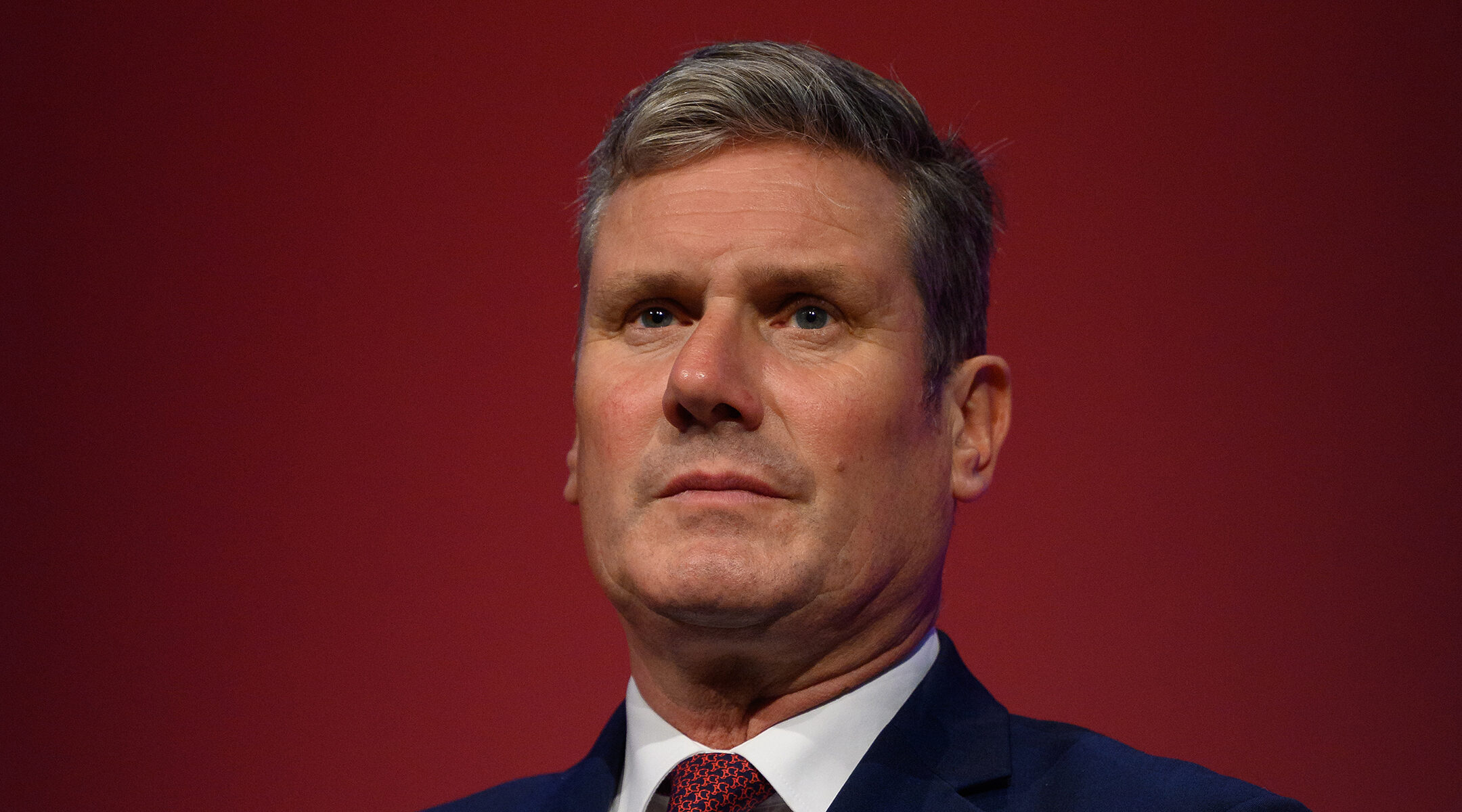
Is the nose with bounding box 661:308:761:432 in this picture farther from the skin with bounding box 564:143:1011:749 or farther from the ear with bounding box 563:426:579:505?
the ear with bounding box 563:426:579:505

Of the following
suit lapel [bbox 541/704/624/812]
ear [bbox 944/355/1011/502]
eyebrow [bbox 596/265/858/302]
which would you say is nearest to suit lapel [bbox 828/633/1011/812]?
ear [bbox 944/355/1011/502]

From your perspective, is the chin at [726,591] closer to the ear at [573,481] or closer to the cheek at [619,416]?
the cheek at [619,416]

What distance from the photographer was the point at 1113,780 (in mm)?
1508

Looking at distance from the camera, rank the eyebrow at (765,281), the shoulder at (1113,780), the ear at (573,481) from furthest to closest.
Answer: the ear at (573,481) < the eyebrow at (765,281) < the shoulder at (1113,780)

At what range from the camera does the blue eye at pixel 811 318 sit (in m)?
1.59

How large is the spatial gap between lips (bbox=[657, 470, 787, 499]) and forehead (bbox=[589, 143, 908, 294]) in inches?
9.7

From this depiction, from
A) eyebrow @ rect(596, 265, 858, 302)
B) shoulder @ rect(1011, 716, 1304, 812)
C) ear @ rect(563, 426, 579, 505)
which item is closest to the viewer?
shoulder @ rect(1011, 716, 1304, 812)

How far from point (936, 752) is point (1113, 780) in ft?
0.64

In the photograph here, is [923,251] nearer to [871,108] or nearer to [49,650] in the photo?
[871,108]

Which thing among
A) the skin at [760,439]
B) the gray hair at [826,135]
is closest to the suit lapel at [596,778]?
the skin at [760,439]

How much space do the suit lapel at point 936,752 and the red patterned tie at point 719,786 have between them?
3.6 inches

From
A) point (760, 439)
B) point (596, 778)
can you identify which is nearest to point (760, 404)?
point (760, 439)

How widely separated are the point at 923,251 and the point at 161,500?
1484mm

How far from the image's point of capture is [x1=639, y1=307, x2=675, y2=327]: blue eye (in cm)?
164
